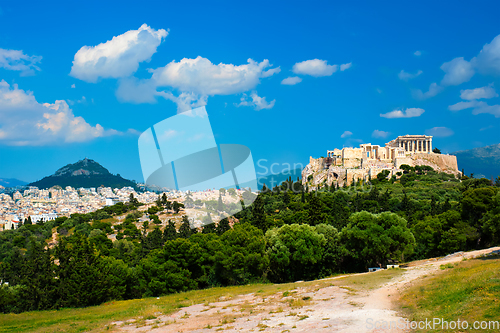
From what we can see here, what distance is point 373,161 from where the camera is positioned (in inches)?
3706

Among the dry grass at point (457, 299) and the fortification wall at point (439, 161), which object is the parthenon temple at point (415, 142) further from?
the dry grass at point (457, 299)

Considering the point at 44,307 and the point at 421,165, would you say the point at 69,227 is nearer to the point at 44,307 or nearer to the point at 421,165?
the point at 44,307

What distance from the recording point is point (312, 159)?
113 metres

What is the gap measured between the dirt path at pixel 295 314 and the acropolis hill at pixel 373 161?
7436cm

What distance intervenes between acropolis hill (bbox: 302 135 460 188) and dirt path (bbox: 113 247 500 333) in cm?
7436

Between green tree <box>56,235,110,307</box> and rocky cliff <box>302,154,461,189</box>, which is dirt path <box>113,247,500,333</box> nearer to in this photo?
green tree <box>56,235,110,307</box>

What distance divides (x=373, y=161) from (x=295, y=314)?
87.1 meters

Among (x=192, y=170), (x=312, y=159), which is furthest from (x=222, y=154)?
(x=312, y=159)

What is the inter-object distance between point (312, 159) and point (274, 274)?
83.0 metres

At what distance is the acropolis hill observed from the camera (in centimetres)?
9025

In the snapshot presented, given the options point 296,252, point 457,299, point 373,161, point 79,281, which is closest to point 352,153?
point 373,161
